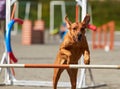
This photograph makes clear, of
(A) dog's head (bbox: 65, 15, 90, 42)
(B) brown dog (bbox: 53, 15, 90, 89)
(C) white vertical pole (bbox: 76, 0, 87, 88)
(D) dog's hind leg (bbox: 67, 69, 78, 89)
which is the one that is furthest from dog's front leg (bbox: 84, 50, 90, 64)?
(C) white vertical pole (bbox: 76, 0, 87, 88)

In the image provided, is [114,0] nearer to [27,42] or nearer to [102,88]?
[27,42]

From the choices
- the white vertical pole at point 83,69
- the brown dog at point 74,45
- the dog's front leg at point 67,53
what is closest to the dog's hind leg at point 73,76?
the brown dog at point 74,45

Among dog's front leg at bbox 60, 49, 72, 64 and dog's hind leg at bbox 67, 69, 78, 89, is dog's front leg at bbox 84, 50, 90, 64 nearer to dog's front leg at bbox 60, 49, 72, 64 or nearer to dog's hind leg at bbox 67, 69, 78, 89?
dog's front leg at bbox 60, 49, 72, 64

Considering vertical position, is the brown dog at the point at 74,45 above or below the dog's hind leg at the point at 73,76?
above

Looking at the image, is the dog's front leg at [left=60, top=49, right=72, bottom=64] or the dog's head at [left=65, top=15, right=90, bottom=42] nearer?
the dog's head at [left=65, top=15, right=90, bottom=42]

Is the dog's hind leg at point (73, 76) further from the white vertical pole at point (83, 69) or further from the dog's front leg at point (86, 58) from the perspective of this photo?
the white vertical pole at point (83, 69)

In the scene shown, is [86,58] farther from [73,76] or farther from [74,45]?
[73,76]

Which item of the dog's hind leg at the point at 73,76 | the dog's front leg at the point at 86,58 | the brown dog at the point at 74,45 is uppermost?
the brown dog at the point at 74,45

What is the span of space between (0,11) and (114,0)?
44176 millimetres

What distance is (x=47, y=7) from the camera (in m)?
53.7

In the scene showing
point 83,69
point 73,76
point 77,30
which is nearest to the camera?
point 77,30

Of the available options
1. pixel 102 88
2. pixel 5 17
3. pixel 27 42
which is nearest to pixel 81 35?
pixel 102 88

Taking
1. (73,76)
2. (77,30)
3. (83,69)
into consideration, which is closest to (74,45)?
(77,30)

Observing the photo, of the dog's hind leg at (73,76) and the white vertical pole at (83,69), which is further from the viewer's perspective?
the white vertical pole at (83,69)
